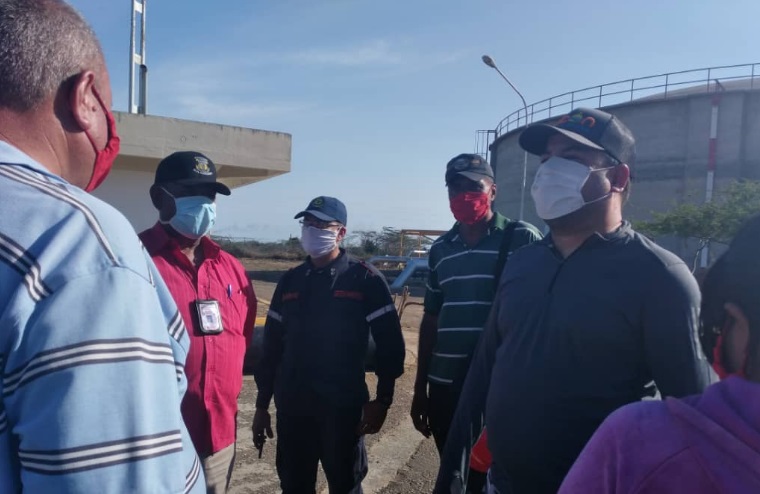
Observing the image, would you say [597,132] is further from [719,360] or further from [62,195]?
[62,195]

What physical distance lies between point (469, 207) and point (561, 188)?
116 cm

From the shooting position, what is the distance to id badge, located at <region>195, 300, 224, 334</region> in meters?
2.97

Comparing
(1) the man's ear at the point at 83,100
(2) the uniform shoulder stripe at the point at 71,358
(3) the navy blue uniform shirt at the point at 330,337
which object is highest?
(1) the man's ear at the point at 83,100

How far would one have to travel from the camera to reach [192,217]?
3227 millimetres

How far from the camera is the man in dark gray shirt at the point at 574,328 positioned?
6.78 ft

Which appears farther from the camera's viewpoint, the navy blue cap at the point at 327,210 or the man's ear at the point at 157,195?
the navy blue cap at the point at 327,210

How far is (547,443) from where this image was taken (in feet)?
7.24

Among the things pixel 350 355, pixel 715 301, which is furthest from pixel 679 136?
pixel 715 301

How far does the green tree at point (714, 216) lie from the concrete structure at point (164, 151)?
18.5 metres

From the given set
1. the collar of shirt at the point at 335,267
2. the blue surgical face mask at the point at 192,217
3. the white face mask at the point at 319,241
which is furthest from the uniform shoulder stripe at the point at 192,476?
the white face mask at the point at 319,241

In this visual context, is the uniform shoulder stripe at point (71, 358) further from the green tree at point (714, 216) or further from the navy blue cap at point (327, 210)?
the green tree at point (714, 216)

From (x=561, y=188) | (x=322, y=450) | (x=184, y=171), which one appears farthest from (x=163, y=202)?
(x=561, y=188)

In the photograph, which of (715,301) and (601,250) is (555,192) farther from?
(715,301)

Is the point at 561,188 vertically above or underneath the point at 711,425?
above
